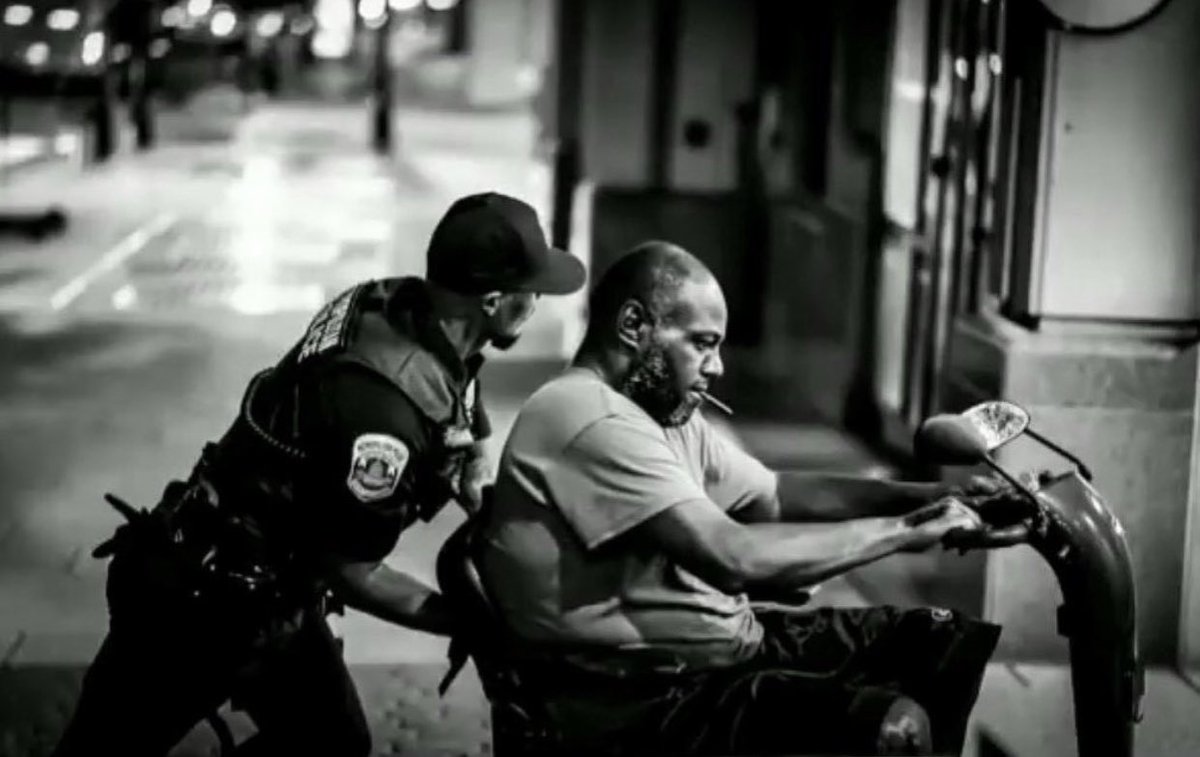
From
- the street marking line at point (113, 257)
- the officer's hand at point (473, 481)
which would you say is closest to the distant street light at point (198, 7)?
the street marking line at point (113, 257)

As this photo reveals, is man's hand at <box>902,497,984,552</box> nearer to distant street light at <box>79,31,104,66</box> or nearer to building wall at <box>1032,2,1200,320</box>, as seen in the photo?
building wall at <box>1032,2,1200,320</box>

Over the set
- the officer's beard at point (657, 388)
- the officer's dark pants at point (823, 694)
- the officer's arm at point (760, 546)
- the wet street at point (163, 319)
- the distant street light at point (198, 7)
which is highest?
the distant street light at point (198, 7)

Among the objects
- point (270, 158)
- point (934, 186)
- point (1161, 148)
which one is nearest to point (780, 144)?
point (934, 186)

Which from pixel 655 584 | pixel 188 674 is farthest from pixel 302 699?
pixel 655 584

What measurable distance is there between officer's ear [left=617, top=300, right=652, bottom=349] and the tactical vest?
1.47 ft

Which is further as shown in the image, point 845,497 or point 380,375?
point 845,497

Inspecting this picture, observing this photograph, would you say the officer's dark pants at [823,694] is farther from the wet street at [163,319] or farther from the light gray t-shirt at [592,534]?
the wet street at [163,319]

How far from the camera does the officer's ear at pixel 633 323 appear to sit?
4.23 meters

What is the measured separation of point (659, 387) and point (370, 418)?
58 cm

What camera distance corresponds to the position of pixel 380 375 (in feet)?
14.4

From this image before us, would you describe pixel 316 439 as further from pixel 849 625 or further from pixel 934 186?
pixel 934 186

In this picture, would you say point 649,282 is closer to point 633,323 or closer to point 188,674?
point 633,323

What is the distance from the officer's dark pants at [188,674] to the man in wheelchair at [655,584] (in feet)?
1.76

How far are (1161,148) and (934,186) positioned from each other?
3387mm
